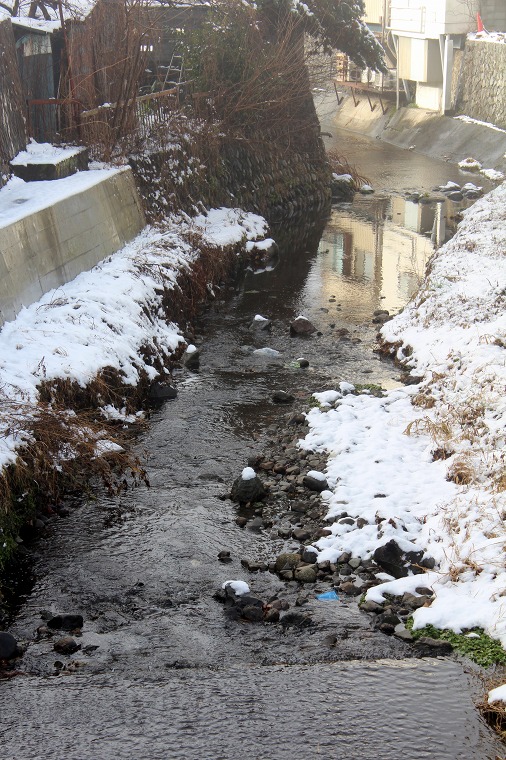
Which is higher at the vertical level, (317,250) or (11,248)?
(11,248)

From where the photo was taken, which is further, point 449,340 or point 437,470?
point 449,340

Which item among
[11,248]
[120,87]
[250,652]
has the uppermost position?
[120,87]

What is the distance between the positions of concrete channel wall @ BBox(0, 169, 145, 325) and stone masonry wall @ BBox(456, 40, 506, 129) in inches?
687

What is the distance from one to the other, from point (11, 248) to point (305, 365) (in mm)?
4218

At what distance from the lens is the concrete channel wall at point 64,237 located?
10.9 metres

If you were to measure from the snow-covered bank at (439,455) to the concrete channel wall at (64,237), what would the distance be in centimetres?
396

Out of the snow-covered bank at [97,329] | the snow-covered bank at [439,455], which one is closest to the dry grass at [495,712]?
the snow-covered bank at [439,455]

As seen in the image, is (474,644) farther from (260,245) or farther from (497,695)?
(260,245)

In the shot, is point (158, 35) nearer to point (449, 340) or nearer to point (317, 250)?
point (317, 250)

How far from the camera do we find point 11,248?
10891 millimetres

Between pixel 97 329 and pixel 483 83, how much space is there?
23.7 meters

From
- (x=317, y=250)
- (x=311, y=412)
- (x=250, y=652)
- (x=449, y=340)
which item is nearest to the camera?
(x=250, y=652)

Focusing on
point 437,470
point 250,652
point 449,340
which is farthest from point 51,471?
point 449,340

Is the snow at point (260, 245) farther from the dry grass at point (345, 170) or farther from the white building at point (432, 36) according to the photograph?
the white building at point (432, 36)
